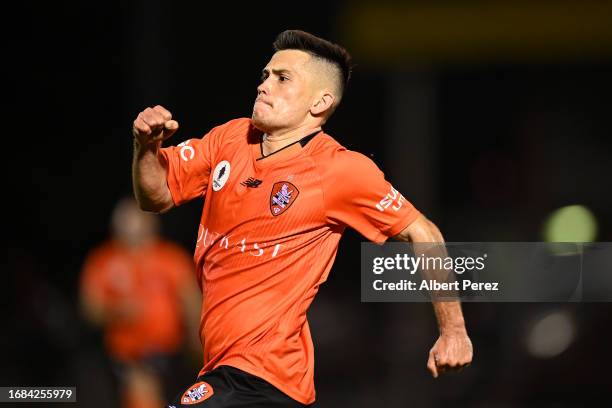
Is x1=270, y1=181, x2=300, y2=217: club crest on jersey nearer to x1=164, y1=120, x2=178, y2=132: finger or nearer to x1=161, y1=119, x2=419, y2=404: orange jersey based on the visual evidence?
x1=161, y1=119, x2=419, y2=404: orange jersey

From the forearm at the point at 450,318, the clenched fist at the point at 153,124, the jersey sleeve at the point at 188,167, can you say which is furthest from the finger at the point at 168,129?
the forearm at the point at 450,318

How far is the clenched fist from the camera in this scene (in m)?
4.33

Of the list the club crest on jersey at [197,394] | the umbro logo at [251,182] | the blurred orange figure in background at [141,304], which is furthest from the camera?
the blurred orange figure in background at [141,304]

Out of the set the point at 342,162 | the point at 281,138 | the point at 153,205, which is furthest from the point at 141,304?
the point at 342,162

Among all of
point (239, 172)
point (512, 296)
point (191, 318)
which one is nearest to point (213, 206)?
point (239, 172)

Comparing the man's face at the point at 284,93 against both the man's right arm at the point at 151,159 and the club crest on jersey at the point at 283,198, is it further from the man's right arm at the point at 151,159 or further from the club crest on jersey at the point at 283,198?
the man's right arm at the point at 151,159

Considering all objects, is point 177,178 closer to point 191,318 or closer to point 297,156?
point 297,156

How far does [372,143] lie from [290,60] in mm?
7547

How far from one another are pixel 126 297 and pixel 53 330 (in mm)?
2407

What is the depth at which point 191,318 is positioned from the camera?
907cm

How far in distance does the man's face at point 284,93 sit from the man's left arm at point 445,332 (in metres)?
0.67

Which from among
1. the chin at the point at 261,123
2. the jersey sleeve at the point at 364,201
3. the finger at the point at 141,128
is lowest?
the jersey sleeve at the point at 364,201

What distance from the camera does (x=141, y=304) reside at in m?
9.09

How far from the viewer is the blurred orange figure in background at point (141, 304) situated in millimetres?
9070
